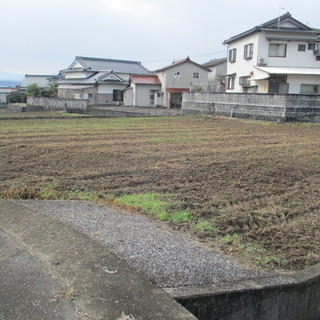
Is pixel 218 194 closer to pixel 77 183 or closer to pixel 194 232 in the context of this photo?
pixel 194 232

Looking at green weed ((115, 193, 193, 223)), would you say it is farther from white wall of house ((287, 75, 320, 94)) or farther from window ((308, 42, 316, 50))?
window ((308, 42, 316, 50))

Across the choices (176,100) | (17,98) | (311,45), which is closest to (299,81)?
(311,45)

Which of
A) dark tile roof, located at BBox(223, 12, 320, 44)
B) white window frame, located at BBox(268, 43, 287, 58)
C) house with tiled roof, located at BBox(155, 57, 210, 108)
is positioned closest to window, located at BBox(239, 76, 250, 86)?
white window frame, located at BBox(268, 43, 287, 58)

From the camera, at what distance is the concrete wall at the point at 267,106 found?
1653 centimetres

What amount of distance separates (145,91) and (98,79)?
17.8ft

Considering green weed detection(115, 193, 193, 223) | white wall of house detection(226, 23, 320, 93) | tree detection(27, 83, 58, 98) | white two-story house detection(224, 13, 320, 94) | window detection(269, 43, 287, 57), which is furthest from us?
tree detection(27, 83, 58, 98)

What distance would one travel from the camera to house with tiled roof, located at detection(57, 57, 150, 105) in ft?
121

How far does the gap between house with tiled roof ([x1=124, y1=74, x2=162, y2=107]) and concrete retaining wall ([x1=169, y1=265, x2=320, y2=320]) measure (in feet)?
106

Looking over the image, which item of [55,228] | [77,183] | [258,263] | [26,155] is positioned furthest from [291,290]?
[26,155]

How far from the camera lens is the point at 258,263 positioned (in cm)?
333

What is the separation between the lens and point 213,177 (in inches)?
255

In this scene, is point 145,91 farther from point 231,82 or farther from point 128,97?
point 231,82

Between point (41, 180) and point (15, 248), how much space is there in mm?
3357

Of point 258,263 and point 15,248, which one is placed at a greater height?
point 15,248
